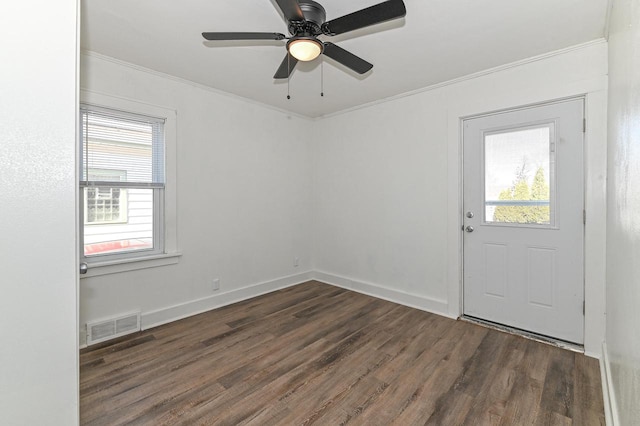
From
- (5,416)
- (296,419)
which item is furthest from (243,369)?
(5,416)

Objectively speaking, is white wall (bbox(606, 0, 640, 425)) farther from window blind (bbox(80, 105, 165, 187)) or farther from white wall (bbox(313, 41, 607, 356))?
window blind (bbox(80, 105, 165, 187))

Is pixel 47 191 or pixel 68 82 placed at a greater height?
pixel 68 82

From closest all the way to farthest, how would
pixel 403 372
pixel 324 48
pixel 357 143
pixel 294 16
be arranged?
pixel 294 16 → pixel 324 48 → pixel 403 372 → pixel 357 143

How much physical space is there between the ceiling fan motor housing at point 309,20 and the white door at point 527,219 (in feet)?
6.72

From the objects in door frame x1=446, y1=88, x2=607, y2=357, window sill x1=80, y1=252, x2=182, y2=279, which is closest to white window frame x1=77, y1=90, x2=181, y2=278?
window sill x1=80, y1=252, x2=182, y2=279

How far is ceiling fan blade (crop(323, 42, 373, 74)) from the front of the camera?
77.9 inches

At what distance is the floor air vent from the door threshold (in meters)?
3.34

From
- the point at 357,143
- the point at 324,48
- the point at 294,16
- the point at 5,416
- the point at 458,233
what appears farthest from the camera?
the point at 357,143

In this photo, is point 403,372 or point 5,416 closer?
point 5,416

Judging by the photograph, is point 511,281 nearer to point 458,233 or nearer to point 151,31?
point 458,233

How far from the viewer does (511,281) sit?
2.88 meters

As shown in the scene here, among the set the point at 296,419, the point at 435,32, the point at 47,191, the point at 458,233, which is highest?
the point at 435,32

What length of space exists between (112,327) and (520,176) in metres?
4.10

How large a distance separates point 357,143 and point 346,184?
59 centimetres
